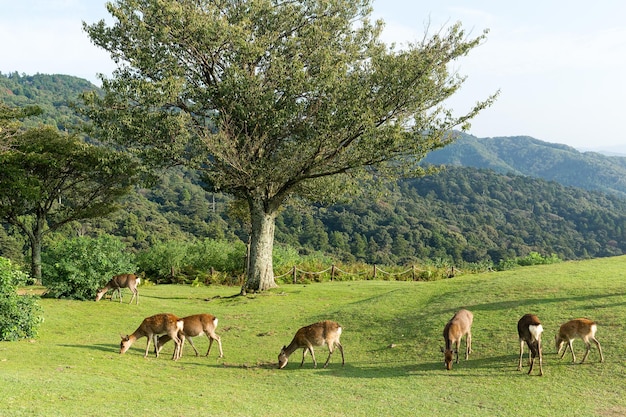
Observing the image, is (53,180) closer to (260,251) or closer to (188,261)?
(188,261)

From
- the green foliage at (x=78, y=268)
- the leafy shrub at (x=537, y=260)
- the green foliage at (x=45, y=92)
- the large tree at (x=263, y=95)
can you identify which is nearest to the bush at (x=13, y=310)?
the green foliage at (x=78, y=268)

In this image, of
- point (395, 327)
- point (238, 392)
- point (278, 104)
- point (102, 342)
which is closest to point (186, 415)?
point (238, 392)

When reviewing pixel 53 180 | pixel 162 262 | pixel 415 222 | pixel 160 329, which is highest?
pixel 415 222

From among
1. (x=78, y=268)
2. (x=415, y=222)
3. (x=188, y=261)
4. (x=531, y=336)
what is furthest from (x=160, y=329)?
(x=415, y=222)

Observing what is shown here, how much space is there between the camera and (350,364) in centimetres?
1148

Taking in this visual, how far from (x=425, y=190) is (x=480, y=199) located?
13.4 m

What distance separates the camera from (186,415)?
286 inches

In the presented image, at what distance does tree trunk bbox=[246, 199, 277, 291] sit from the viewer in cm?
2222

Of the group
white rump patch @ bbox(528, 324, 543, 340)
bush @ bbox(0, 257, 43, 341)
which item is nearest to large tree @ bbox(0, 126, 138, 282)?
bush @ bbox(0, 257, 43, 341)

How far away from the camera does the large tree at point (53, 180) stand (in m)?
25.6

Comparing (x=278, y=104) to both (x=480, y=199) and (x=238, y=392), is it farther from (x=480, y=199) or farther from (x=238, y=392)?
(x=480, y=199)

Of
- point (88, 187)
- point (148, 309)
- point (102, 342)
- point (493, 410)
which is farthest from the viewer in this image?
point (88, 187)

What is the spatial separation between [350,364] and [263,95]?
1204 cm

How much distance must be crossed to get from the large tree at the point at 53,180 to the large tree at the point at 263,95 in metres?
4.06
